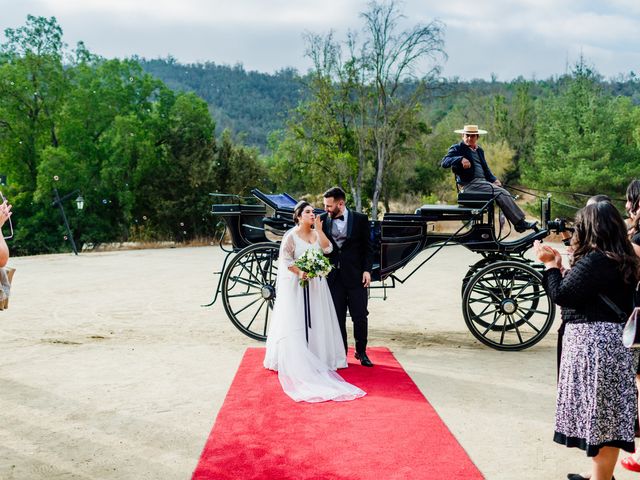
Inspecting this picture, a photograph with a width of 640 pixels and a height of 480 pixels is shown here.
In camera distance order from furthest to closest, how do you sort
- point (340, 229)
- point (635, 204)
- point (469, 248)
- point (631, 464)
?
point (469, 248) → point (340, 229) → point (635, 204) → point (631, 464)

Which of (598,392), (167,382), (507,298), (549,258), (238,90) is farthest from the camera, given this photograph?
(238,90)

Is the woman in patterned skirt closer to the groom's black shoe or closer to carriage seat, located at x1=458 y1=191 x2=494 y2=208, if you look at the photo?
the groom's black shoe

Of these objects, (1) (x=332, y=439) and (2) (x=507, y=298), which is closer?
(1) (x=332, y=439)

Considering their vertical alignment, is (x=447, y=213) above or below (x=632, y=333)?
above

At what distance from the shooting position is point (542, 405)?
559 centimetres

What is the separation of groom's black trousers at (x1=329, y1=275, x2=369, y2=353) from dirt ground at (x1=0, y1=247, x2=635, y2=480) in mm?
412

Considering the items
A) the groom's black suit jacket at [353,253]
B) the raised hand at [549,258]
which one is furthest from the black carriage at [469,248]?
the raised hand at [549,258]

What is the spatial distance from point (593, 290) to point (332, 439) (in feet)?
7.33

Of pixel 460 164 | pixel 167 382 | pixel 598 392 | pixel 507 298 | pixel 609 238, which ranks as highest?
pixel 460 164

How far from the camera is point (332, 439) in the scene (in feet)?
15.4

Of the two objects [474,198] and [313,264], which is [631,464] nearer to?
[313,264]

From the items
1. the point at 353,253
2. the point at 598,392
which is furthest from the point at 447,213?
the point at 598,392

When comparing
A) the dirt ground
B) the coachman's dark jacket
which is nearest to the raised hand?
the dirt ground

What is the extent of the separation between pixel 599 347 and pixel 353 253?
147 inches
